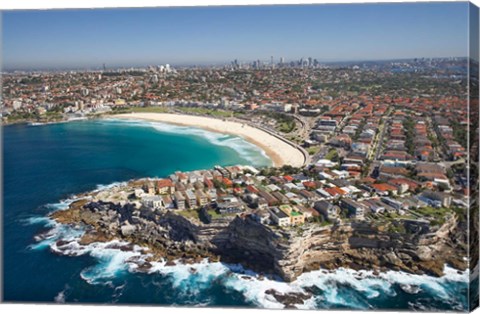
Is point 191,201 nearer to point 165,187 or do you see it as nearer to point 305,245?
point 165,187

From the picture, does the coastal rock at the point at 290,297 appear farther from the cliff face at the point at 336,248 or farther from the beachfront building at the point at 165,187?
the beachfront building at the point at 165,187

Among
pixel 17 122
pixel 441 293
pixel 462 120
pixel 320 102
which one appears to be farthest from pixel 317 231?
pixel 17 122

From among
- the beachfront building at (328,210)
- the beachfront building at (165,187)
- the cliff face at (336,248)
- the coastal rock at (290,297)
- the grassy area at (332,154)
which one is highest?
the grassy area at (332,154)

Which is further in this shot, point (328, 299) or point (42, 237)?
point (42, 237)

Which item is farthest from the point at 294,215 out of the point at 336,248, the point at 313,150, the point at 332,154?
the point at 313,150

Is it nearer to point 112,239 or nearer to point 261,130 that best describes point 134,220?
point 112,239

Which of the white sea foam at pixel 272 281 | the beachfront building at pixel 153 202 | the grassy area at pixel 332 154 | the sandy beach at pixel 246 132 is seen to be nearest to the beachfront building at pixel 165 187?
the beachfront building at pixel 153 202

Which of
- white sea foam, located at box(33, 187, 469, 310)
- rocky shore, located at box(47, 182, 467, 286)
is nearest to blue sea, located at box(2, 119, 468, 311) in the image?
white sea foam, located at box(33, 187, 469, 310)
